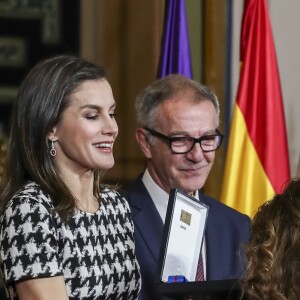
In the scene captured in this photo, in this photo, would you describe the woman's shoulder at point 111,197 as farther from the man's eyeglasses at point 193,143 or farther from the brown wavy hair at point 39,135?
the man's eyeglasses at point 193,143

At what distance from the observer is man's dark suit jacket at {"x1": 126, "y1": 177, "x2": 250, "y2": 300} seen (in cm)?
327

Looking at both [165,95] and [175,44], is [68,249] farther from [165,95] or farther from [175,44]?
[175,44]

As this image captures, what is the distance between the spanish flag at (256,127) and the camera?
453 centimetres

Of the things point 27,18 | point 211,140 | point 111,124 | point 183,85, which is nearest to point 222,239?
point 211,140

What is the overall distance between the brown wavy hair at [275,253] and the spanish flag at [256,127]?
2358 mm

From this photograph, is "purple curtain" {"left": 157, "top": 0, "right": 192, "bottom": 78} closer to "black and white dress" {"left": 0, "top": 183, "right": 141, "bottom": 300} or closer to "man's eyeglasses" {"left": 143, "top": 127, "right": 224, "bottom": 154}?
"man's eyeglasses" {"left": 143, "top": 127, "right": 224, "bottom": 154}

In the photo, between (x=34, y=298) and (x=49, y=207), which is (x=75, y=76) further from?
(x=34, y=298)

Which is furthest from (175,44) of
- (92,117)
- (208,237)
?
(92,117)

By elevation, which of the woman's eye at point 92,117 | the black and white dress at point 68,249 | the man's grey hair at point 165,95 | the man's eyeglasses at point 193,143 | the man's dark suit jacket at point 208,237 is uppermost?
the woman's eye at point 92,117

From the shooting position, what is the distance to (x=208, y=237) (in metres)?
3.45

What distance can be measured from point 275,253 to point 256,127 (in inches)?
99.5

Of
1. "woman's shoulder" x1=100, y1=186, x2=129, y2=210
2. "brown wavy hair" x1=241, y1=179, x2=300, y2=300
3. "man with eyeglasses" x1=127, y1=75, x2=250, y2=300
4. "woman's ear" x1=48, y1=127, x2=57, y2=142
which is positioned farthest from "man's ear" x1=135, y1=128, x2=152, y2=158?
"brown wavy hair" x1=241, y1=179, x2=300, y2=300

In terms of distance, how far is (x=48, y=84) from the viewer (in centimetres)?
271

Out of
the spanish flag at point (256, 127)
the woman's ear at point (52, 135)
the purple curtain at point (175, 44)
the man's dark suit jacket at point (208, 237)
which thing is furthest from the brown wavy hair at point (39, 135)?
the spanish flag at point (256, 127)
